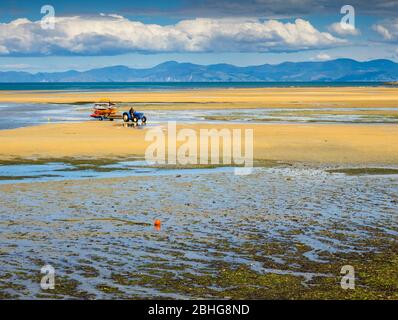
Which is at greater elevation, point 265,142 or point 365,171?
point 265,142

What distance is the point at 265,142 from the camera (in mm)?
36438

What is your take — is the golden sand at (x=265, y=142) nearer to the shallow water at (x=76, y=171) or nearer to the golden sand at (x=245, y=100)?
the shallow water at (x=76, y=171)

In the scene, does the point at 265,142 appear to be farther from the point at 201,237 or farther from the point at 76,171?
the point at 201,237

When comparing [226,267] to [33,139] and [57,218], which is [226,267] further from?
[33,139]

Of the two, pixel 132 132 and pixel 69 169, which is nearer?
pixel 69 169

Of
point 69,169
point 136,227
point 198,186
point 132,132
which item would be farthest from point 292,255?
point 132,132

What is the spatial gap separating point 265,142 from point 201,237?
2167 centimetres

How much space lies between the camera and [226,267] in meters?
12.8

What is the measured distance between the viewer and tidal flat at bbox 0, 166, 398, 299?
1162 centimetres

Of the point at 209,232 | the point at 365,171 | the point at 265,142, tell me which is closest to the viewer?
the point at 209,232

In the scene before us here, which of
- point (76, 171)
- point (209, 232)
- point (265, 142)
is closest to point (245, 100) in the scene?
point (265, 142)

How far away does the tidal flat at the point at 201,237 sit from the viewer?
11.6m

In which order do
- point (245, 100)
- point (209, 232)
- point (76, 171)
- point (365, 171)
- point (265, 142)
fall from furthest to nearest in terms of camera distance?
point (245, 100), point (265, 142), point (76, 171), point (365, 171), point (209, 232)
